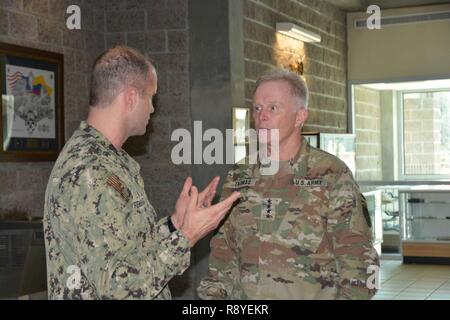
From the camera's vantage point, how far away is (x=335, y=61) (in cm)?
1067

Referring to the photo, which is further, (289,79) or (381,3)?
(381,3)

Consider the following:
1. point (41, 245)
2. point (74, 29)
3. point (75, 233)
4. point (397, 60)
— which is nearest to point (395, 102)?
point (397, 60)

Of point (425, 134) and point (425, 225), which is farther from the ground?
point (425, 134)

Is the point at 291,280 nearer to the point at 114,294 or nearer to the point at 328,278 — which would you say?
the point at 328,278

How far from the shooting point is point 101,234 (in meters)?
2.09

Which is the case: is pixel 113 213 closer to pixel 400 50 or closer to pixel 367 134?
pixel 400 50

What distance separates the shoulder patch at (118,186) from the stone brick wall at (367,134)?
921cm

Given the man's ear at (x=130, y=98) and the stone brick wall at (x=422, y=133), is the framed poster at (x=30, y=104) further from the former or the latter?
the stone brick wall at (x=422, y=133)

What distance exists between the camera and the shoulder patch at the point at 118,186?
7.09 feet

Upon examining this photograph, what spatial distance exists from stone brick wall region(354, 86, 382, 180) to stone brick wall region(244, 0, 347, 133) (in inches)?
12.2

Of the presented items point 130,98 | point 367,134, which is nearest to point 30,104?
point 130,98

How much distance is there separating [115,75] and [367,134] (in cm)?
950

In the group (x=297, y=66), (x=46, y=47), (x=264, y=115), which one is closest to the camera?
(x=264, y=115)

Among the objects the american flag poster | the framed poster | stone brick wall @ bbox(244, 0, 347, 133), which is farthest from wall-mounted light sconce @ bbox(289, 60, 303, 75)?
the american flag poster
